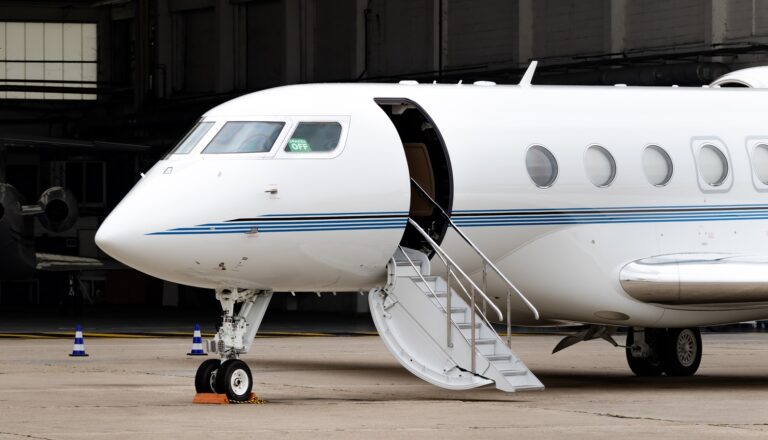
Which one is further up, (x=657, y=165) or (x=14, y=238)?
(x=657, y=165)

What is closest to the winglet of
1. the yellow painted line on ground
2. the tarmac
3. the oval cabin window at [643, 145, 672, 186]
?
the oval cabin window at [643, 145, 672, 186]

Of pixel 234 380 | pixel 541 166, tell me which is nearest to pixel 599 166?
pixel 541 166

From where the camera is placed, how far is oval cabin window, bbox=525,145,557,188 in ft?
58.0

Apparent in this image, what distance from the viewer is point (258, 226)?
51.6ft

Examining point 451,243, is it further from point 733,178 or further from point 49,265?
point 49,265

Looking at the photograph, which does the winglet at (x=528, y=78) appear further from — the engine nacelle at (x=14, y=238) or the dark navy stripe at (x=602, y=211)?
the engine nacelle at (x=14, y=238)


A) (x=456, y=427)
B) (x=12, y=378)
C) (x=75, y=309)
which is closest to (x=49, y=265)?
(x=75, y=309)

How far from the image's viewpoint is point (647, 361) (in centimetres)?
2112

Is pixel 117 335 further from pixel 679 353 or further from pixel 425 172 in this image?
pixel 425 172

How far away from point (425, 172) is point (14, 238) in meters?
23.2

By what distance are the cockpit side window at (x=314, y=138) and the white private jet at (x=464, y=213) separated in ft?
0.07

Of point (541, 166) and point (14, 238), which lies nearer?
point (541, 166)

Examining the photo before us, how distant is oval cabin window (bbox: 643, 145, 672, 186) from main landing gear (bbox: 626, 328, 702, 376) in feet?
10.3

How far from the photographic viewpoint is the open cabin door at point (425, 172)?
1720 centimetres
